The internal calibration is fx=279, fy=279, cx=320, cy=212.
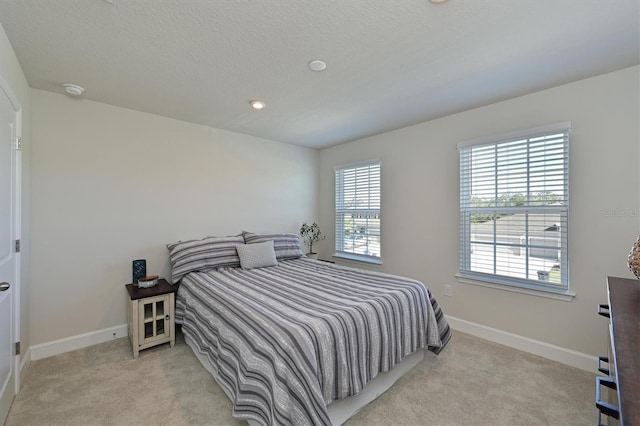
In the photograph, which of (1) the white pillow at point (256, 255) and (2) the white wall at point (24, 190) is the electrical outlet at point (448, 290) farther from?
(2) the white wall at point (24, 190)

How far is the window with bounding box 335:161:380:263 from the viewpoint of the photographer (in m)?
4.02

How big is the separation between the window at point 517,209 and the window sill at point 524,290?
0.03 m

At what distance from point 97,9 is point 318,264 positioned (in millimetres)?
2858

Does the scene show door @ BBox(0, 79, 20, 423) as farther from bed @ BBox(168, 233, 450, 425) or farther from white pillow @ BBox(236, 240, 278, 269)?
white pillow @ BBox(236, 240, 278, 269)

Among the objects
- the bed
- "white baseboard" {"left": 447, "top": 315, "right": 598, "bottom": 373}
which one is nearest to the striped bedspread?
the bed

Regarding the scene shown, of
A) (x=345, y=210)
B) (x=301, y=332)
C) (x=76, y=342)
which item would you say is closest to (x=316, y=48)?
(x=301, y=332)

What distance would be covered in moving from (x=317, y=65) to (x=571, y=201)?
2460mm

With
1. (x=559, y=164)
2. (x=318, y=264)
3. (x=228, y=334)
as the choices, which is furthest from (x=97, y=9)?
(x=559, y=164)

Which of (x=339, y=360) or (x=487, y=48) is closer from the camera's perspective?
(x=339, y=360)

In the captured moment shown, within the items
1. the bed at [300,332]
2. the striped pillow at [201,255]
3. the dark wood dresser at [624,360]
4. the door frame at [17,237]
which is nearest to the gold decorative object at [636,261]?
the dark wood dresser at [624,360]

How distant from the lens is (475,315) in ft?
9.93

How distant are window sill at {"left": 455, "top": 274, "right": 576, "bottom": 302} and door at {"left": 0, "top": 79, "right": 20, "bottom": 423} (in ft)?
12.5

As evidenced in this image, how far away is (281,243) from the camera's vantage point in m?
3.74

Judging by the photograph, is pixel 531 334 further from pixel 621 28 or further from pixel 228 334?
pixel 228 334
